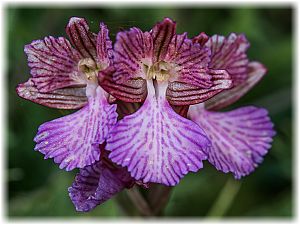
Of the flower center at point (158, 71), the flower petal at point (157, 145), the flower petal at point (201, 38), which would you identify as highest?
the flower petal at point (201, 38)

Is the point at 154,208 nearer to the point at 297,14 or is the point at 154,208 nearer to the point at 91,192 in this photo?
the point at 91,192

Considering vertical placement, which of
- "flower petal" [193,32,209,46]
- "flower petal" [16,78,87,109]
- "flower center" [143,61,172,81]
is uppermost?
"flower petal" [193,32,209,46]

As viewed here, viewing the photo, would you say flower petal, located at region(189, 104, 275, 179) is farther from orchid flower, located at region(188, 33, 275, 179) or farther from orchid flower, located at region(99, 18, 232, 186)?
orchid flower, located at region(99, 18, 232, 186)

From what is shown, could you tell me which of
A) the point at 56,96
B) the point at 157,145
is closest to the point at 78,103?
the point at 56,96

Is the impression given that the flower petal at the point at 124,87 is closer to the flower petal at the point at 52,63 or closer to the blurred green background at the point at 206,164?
the flower petal at the point at 52,63

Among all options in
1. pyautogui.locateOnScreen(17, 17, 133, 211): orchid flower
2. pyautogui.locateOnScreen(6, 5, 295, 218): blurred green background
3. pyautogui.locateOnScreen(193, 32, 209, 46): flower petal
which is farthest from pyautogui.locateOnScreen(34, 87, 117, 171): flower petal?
pyautogui.locateOnScreen(6, 5, 295, 218): blurred green background

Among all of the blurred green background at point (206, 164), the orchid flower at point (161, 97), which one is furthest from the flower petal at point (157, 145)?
the blurred green background at point (206, 164)
